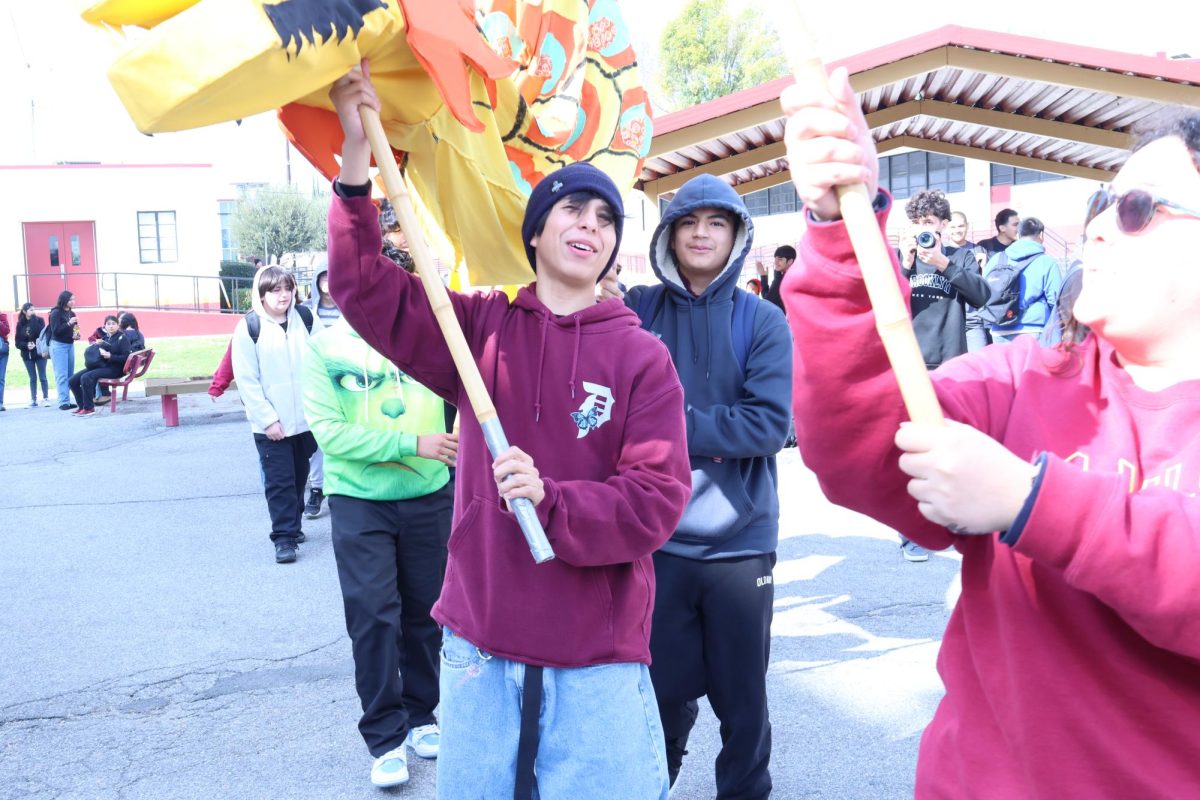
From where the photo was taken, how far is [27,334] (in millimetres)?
18641

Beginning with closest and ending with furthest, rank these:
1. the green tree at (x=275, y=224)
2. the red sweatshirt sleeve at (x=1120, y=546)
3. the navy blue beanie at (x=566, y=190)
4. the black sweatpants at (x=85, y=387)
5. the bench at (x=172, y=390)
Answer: the red sweatshirt sleeve at (x=1120, y=546) < the navy blue beanie at (x=566, y=190) < the bench at (x=172, y=390) < the black sweatpants at (x=85, y=387) < the green tree at (x=275, y=224)

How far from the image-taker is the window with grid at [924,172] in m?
33.3

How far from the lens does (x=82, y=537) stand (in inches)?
322

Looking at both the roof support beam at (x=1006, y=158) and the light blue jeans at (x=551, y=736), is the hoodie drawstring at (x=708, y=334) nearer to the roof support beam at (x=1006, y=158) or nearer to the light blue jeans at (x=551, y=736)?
the light blue jeans at (x=551, y=736)

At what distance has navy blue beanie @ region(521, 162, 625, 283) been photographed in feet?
8.79

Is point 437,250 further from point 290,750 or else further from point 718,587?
point 290,750

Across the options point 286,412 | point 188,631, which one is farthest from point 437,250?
point 286,412

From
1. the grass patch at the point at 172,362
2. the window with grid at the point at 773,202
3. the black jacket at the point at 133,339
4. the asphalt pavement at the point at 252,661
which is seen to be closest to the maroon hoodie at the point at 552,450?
the asphalt pavement at the point at 252,661

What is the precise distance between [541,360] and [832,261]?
4.07 feet

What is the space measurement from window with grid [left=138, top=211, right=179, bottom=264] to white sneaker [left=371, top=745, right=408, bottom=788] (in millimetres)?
33321

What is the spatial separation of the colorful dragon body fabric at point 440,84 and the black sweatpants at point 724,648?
43.0 inches

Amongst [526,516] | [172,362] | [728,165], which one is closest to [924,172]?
[172,362]

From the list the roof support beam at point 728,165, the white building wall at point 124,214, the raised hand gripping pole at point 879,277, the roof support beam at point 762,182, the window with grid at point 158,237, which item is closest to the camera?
the raised hand gripping pole at point 879,277

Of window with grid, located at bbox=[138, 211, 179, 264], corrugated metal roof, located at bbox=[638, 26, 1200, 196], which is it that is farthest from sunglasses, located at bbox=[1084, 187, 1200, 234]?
window with grid, located at bbox=[138, 211, 179, 264]
